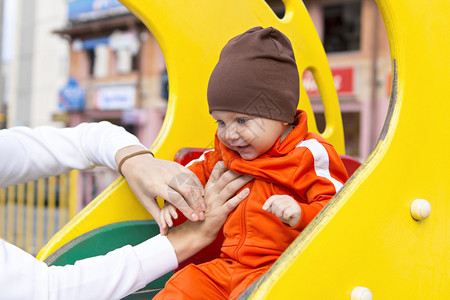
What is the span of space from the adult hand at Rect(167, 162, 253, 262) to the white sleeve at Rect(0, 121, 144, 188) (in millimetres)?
221

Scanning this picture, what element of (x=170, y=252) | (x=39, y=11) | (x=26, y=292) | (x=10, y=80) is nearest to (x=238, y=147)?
(x=170, y=252)

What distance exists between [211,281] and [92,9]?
1030cm

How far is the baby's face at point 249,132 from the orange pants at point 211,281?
224 millimetres

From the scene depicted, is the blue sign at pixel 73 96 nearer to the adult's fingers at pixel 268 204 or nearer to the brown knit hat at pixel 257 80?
the brown knit hat at pixel 257 80

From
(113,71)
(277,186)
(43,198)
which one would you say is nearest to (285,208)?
(277,186)

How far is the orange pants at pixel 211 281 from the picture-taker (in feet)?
2.84

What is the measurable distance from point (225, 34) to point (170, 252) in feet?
2.31

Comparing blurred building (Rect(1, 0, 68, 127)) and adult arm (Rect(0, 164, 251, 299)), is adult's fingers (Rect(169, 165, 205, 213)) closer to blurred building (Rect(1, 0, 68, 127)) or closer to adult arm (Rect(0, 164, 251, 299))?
adult arm (Rect(0, 164, 251, 299))

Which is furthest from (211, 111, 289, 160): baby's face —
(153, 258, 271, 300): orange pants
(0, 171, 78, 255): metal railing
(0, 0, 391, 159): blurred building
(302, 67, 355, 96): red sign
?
(302, 67, 355, 96): red sign

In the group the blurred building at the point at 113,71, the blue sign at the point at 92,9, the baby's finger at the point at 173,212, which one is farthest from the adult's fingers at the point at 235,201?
the blue sign at the point at 92,9

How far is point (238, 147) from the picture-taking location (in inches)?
36.1

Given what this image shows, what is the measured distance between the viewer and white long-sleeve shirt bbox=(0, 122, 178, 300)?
678 millimetres

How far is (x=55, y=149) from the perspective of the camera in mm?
1039

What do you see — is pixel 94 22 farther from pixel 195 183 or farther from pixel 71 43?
pixel 195 183
